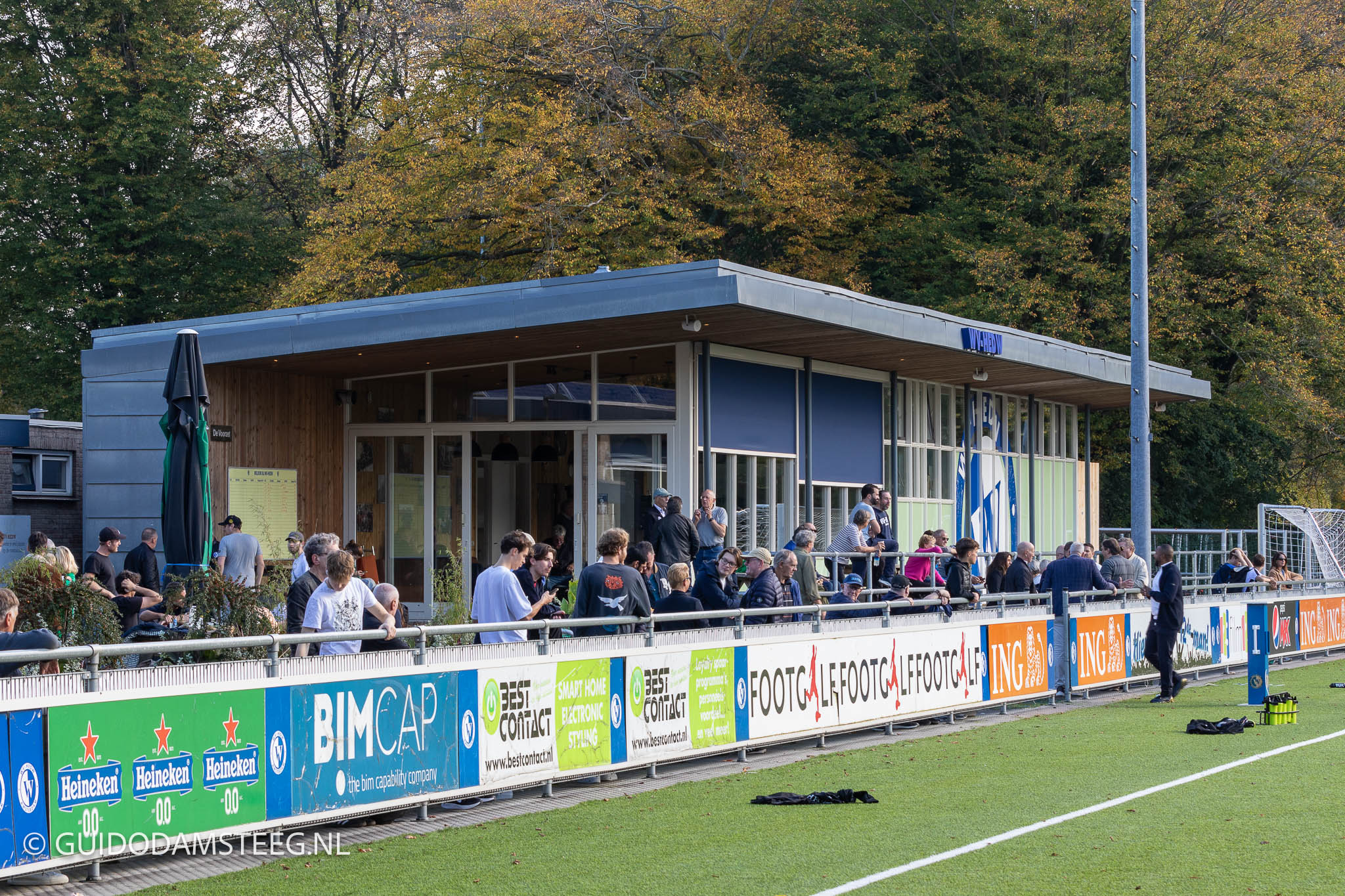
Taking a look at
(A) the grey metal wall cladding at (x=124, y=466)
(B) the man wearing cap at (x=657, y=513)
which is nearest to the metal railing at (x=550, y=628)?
(B) the man wearing cap at (x=657, y=513)

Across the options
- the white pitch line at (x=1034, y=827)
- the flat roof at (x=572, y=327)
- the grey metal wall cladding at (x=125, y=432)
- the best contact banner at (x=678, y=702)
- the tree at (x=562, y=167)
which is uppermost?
the tree at (x=562, y=167)

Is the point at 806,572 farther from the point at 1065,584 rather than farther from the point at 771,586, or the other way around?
the point at 1065,584

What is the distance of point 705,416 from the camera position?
19547 mm

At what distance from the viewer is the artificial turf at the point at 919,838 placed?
7496 millimetres

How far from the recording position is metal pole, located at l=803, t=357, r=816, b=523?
21578 mm

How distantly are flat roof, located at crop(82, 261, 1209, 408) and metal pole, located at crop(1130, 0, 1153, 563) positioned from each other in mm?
2012

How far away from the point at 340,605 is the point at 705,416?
10105 mm

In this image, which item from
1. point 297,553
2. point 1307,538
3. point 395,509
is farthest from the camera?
point 1307,538

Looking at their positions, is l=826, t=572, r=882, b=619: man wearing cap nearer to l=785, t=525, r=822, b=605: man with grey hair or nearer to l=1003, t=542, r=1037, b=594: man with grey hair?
l=785, t=525, r=822, b=605: man with grey hair

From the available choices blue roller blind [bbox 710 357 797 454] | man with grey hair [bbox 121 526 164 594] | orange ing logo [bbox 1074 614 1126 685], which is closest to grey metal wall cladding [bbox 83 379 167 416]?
man with grey hair [bbox 121 526 164 594]

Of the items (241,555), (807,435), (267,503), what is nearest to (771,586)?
(241,555)

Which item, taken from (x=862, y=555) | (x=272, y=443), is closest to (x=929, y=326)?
(x=862, y=555)

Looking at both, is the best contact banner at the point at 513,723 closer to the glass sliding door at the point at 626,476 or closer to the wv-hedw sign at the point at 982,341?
the glass sliding door at the point at 626,476

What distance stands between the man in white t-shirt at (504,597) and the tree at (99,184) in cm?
2537
